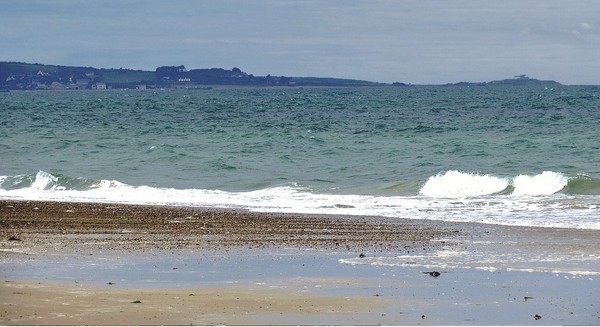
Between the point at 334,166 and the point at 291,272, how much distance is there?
18.6 meters

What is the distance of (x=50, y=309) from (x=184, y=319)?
4.21 ft

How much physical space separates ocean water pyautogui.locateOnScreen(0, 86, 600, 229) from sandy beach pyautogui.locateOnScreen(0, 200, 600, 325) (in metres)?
3.04

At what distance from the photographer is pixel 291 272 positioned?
1207 centimetres

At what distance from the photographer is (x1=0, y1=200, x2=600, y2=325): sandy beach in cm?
963

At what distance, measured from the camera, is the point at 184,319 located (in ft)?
30.7

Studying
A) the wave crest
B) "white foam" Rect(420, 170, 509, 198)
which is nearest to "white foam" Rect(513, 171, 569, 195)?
the wave crest

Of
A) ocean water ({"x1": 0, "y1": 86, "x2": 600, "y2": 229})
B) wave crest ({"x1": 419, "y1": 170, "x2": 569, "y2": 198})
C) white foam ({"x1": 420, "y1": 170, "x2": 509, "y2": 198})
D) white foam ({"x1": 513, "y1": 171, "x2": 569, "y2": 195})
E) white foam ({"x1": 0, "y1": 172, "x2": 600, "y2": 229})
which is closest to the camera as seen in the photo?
white foam ({"x1": 0, "y1": 172, "x2": 600, "y2": 229})

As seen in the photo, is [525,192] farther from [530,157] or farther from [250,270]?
[250,270]

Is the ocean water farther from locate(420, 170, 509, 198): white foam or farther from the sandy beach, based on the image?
the sandy beach

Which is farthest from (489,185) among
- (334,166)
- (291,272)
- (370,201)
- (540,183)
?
(291,272)

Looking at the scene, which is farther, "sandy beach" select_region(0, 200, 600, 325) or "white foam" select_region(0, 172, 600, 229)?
"white foam" select_region(0, 172, 600, 229)

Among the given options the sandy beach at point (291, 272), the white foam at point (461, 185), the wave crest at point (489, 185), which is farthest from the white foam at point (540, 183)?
the sandy beach at point (291, 272)

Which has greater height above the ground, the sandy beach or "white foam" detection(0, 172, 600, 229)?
the sandy beach

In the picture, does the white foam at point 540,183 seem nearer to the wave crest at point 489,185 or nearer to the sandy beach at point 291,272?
the wave crest at point 489,185
